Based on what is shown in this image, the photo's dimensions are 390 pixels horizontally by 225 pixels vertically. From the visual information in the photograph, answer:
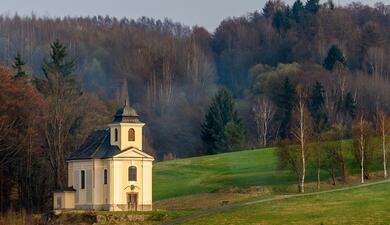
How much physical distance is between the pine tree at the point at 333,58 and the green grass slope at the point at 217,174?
36.6m

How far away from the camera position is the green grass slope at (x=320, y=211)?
6181 centimetres

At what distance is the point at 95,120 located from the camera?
4090 inches

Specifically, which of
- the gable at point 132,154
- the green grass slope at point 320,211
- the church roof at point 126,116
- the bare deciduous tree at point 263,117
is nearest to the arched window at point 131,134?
the church roof at point 126,116

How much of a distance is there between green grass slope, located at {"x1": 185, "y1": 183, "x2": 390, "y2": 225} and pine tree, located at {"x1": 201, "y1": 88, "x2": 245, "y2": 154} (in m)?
46.9

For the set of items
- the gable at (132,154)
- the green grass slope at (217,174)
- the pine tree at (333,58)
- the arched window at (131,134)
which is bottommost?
the green grass slope at (217,174)

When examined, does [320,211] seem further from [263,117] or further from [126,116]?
[263,117]

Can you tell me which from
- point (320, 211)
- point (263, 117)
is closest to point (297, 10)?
point (263, 117)

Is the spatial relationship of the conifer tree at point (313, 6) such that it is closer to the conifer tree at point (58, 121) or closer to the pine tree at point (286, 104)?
the pine tree at point (286, 104)

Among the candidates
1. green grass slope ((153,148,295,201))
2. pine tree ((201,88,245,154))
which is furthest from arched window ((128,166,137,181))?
pine tree ((201,88,245,154))

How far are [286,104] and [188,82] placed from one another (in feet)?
97.6

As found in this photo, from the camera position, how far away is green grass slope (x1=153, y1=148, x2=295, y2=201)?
301 feet

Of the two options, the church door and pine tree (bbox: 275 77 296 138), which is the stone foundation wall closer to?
the church door

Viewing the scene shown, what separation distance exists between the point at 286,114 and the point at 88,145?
4528 cm

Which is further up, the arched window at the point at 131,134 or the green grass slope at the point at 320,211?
the arched window at the point at 131,134
